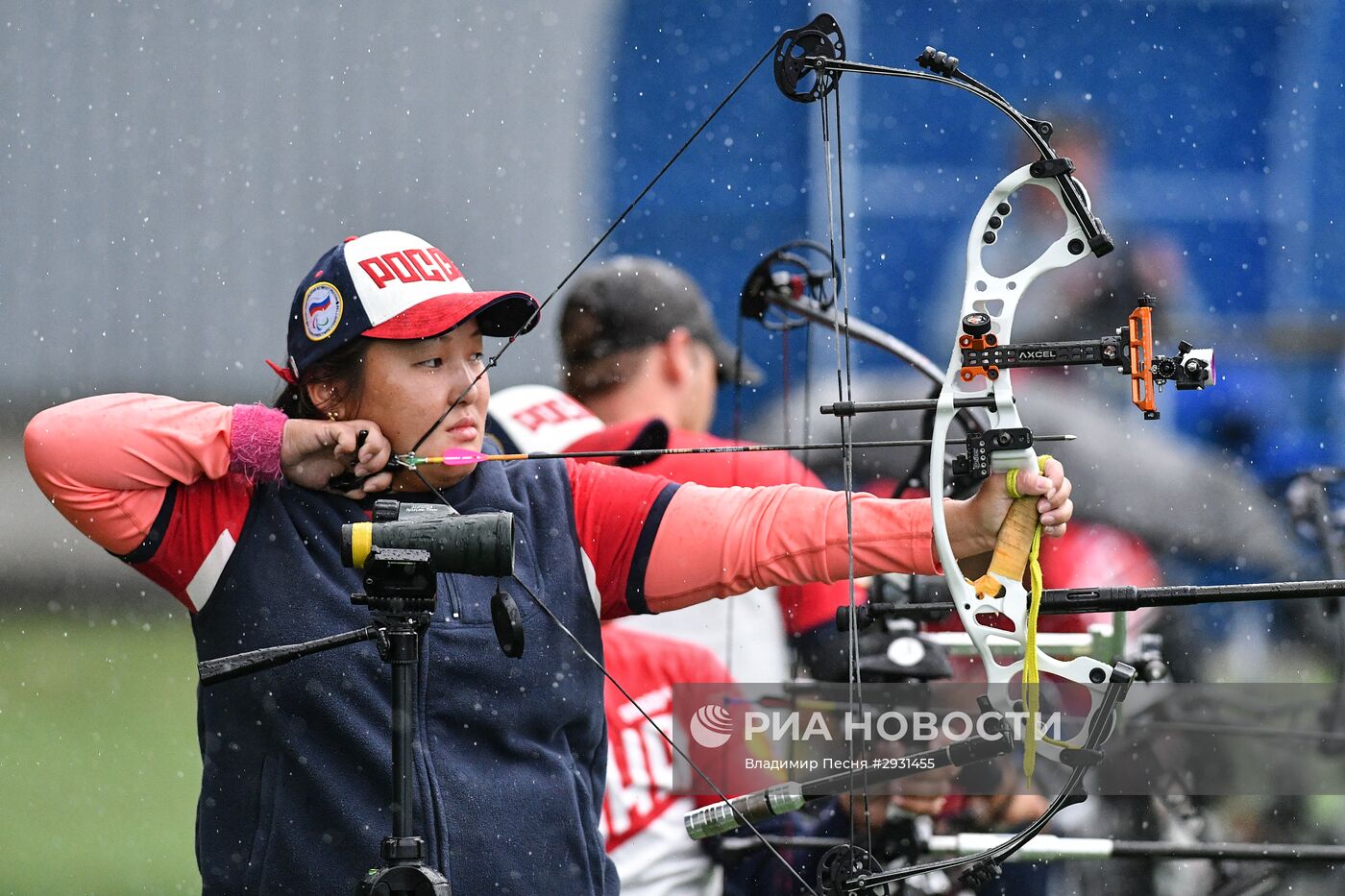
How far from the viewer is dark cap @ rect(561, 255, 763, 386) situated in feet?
9.64

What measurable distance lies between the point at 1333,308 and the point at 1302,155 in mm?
432

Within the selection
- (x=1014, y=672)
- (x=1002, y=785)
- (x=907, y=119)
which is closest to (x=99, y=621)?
(x=907, y=119)

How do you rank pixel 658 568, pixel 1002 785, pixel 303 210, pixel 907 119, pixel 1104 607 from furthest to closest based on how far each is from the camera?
pixel 303 210 → pixel 907 119 → pixel 1002 785 → pixel 658 568 → pixel 1104 607

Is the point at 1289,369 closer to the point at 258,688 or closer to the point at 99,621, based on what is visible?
the point at 258,688

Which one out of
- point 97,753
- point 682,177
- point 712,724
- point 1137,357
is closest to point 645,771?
point 712,724

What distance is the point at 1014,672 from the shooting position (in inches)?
66.2

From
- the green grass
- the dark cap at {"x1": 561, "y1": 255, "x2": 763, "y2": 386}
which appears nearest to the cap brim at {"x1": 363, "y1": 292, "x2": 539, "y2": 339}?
the dark cap at {"x1": 561, "y1": 255, "x2": 763, "y2": 386}

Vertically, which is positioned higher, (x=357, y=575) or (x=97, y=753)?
(x=357, y=575)

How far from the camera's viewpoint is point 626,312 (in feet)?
9.62

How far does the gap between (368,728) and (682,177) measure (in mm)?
2769

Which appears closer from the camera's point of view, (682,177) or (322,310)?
(322,310)

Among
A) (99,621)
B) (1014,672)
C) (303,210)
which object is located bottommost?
(99,621)

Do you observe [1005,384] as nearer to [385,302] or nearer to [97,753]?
[385,302]

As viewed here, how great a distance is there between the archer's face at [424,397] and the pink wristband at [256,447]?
0.33 ft
